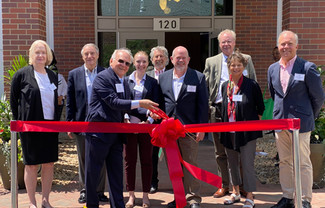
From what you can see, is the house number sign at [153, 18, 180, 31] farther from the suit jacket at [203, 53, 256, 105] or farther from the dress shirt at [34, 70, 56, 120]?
the dress shirt at [34, 70, 56, 120]

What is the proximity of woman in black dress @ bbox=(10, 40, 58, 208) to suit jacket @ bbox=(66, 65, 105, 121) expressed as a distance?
13.8 inches

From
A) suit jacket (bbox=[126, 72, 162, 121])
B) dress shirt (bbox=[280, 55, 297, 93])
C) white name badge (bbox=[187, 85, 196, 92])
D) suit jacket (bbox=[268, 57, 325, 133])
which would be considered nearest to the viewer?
suit jacket (bbox=[268, 57, 325, 133])

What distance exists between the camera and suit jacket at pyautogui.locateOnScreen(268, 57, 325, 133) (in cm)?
451

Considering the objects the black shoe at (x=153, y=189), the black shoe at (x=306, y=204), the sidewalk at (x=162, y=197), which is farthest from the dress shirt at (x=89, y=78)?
the black shoe at (x=306, y=204)

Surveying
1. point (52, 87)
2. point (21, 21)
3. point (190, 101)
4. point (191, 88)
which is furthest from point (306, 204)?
point (21, 21)

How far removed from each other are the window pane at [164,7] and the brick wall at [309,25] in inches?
171

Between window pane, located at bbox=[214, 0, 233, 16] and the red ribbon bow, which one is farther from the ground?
window pane, located at bbox=[214, 0, 233, 16]

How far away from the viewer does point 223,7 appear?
10.5 m

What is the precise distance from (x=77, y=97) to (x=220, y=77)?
1.95 metres

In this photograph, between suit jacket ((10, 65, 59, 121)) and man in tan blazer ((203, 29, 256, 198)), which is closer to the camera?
suit jacket ((10, 65, 59, 121))

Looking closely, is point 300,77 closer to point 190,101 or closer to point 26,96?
point 190,101

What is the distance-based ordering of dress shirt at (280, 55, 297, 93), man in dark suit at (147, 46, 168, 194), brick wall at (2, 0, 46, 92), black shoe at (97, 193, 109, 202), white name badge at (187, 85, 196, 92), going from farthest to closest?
1. brick wall at (2, 0, 46, 92)
2. man in dark suit at (147, 46, 168, 194)
3. black shoe at (97, 193, 109, 202)
4. white name badge at (187, 85, 196, 92)
5. dress shirt at (280, 55, 297, 93)

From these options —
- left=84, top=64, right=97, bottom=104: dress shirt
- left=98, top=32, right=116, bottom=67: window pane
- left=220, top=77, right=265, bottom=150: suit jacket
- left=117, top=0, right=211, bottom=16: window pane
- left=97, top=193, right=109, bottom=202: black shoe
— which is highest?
left=117, top=0, right=211, bottom=16: window pane

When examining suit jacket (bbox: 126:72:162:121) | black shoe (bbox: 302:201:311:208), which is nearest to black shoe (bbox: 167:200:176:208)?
suit jacket (bbox: 126:72:162:121)
